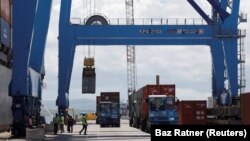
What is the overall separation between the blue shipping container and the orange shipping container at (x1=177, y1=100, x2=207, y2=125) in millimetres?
14372

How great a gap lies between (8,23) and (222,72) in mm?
19385

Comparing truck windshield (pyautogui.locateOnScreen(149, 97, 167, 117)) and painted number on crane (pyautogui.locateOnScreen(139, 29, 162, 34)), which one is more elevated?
painted number on crane (pyautogui.locateOnScreen(139, 29, 162, 34))

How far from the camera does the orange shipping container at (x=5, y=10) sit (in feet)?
112

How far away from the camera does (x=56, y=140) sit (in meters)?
29.9

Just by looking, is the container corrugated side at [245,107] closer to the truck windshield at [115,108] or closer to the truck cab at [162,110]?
the truck cab at [162,110]

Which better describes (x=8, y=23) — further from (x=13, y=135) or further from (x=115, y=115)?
(x=115, y=115)

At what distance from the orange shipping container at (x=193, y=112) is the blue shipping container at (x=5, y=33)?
1437cm

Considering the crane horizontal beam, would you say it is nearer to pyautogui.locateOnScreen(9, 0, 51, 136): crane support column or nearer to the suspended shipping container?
the suspended shipping container

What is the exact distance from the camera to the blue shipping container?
33606 mm

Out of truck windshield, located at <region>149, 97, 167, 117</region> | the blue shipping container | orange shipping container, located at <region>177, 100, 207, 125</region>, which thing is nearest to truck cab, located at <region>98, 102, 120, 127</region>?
orange shipping container, located at <region>177, 100, 207, 125</region>

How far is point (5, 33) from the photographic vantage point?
35.1 m

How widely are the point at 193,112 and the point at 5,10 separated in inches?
662

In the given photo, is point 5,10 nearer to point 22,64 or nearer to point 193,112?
point 22,64

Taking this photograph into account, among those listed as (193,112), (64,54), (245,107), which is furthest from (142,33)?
(245,107)
